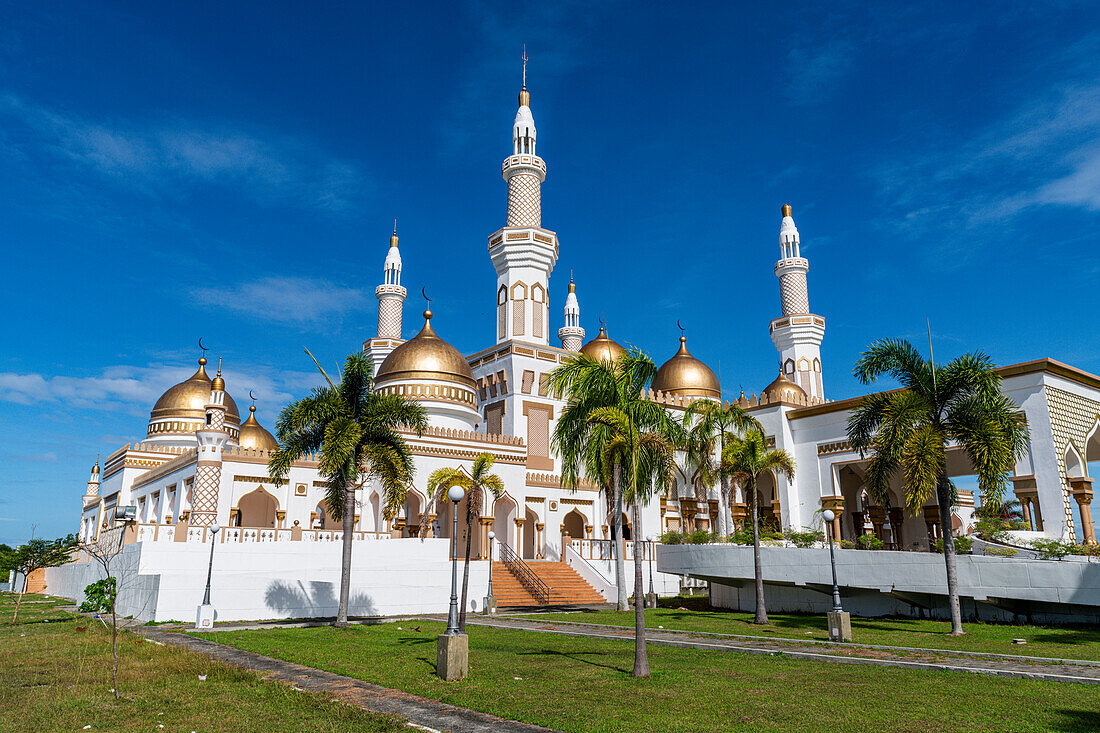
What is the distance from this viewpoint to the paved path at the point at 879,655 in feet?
39.8

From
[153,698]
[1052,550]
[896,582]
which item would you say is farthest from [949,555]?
[153,698]

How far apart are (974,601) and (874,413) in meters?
6.11

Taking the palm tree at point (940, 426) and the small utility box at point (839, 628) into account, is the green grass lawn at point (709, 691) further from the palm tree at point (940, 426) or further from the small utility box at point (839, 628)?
the palm tree at point (940, 426)

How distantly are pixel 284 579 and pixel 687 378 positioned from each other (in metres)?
31.0

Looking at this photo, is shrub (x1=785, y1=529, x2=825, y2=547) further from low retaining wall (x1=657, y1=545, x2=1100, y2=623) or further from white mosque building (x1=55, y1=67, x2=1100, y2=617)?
white mosque building (x1=55, y1=67, x2=1100, y2=617)

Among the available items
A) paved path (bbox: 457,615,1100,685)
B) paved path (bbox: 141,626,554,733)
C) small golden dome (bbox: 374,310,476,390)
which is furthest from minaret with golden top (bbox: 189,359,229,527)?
paved path (bbox: 457,615,1100,685)

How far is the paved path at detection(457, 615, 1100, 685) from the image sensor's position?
12117 millimetres

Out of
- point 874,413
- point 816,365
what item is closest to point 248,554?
point 874,413

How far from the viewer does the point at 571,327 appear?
65875 mm

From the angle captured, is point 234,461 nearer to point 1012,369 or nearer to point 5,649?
point 5,649

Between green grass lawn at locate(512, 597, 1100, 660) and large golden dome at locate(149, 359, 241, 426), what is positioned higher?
large golden dome at locate(149, 359, 241, 426)

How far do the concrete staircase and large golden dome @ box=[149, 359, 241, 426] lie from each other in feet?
80.1

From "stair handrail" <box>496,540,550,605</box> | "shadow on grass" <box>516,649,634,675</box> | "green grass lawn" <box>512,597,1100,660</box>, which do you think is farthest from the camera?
"stair handrail" <box>496,540,550,605</box>

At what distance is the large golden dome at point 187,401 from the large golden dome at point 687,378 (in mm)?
27833
